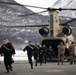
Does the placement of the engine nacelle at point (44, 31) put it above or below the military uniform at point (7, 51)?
above

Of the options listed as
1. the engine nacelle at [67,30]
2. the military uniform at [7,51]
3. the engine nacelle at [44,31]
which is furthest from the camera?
the engine nacelle at [44,31]

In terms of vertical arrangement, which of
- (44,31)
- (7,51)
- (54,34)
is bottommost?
(7,51)

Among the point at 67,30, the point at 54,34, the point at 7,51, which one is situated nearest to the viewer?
the point at 7,51

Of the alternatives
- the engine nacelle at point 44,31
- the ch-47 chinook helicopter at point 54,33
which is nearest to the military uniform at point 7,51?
the ch-47 chinook helicopter at point 54,33

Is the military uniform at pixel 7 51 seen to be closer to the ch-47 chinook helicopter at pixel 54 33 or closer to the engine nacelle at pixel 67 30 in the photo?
the ch-47 chinook helicopter at pixel 54 33

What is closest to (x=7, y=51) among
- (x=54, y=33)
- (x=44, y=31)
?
(x=44, y=31)

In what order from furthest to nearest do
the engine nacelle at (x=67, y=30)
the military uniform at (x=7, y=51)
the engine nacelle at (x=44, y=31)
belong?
the engine nacelle at (x=44, y=31) < the engine nacelle at (x=67, y=30) < the military uniform at (x=7, y=51)

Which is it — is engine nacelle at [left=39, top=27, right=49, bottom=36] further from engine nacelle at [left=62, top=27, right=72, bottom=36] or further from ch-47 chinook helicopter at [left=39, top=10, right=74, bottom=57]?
engine nacelle at [left=62, top=27, right=72, bottom=36]

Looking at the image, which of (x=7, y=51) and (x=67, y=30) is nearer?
(x=7, y=51)

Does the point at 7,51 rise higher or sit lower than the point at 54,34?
lower

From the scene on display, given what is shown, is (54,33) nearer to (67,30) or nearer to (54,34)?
(54,34)

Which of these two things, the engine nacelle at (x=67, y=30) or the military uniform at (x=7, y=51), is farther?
the engine nacelle at (x=67, y=30)

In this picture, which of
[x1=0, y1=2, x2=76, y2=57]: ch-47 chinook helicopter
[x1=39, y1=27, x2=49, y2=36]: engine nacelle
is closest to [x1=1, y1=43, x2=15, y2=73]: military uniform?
[x1=0, y1=2, x2=76, y2=57]: ch-47 chinook helicopter

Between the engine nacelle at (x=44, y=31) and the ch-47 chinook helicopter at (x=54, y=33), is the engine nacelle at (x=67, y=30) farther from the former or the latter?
the engine nacelle at (x=44, y=31)
